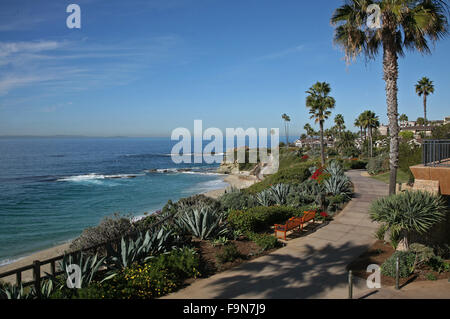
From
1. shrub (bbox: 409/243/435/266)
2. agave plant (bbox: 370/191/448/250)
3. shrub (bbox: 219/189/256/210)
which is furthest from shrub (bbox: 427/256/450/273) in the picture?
shrub (bbox: 219/189/256/210)

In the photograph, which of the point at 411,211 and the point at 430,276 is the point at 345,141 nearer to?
the point at 411,211

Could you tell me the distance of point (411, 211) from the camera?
766 centimetres

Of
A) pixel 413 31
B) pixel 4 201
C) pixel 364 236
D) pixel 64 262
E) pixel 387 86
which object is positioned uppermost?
pixel 413 31

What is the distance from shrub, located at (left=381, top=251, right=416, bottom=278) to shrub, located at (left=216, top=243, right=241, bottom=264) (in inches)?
160

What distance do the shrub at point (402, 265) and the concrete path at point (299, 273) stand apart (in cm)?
94

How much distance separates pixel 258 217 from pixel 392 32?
8928 millimetres

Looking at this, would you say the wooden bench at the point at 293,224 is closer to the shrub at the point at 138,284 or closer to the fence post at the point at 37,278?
the shrub at the point at 138,284

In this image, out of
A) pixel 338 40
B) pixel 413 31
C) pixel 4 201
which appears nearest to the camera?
pixel 413 31

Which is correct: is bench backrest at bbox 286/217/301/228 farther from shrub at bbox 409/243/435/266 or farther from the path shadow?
shrub at bbox 409/243/435/266

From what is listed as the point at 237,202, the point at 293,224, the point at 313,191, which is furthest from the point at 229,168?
the point at 293,224
